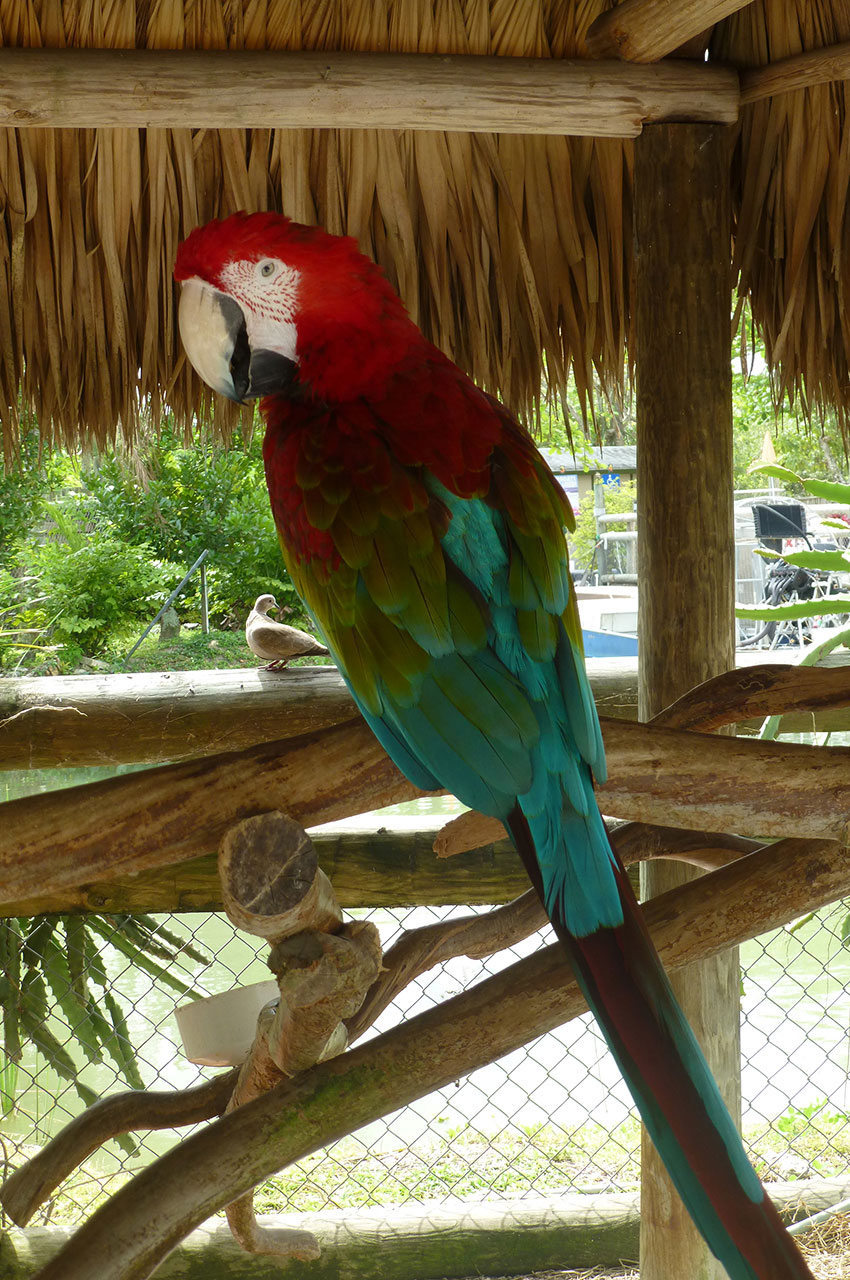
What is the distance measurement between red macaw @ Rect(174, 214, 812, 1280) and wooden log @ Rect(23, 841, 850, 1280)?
160mm

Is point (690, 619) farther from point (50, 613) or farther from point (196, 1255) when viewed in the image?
point (50, 613)

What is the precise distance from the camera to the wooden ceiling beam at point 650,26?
1146 mm

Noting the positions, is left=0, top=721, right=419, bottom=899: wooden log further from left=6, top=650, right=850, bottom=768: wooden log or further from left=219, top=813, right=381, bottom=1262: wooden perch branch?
left=6, top=650, right=850, bottom=768: wooden log

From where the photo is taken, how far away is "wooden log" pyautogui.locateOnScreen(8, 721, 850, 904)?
79 cm

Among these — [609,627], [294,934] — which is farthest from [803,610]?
[609,627]

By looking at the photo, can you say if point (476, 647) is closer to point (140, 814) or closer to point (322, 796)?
point (322, 796)

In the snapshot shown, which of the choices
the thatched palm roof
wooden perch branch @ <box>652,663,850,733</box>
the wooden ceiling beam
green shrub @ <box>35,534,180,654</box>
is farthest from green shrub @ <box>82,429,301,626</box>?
wooden perch branch @ <box>652,663,850,733</box>

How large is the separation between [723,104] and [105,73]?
2.48 feet

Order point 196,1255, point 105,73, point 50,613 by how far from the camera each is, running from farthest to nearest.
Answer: point 50,613 → point 196,1255 → point 105,73

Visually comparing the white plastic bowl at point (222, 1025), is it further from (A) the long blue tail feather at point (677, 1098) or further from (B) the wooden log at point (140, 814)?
(A) the long blue tail feather at point (677, 1098)

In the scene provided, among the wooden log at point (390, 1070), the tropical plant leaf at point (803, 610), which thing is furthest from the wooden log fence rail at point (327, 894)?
the tropical plant leaf at point (803, 610)

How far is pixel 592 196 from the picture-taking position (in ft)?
5.43

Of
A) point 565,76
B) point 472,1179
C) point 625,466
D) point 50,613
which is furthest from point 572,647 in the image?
point 625,466

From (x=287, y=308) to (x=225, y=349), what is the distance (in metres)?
0.07
